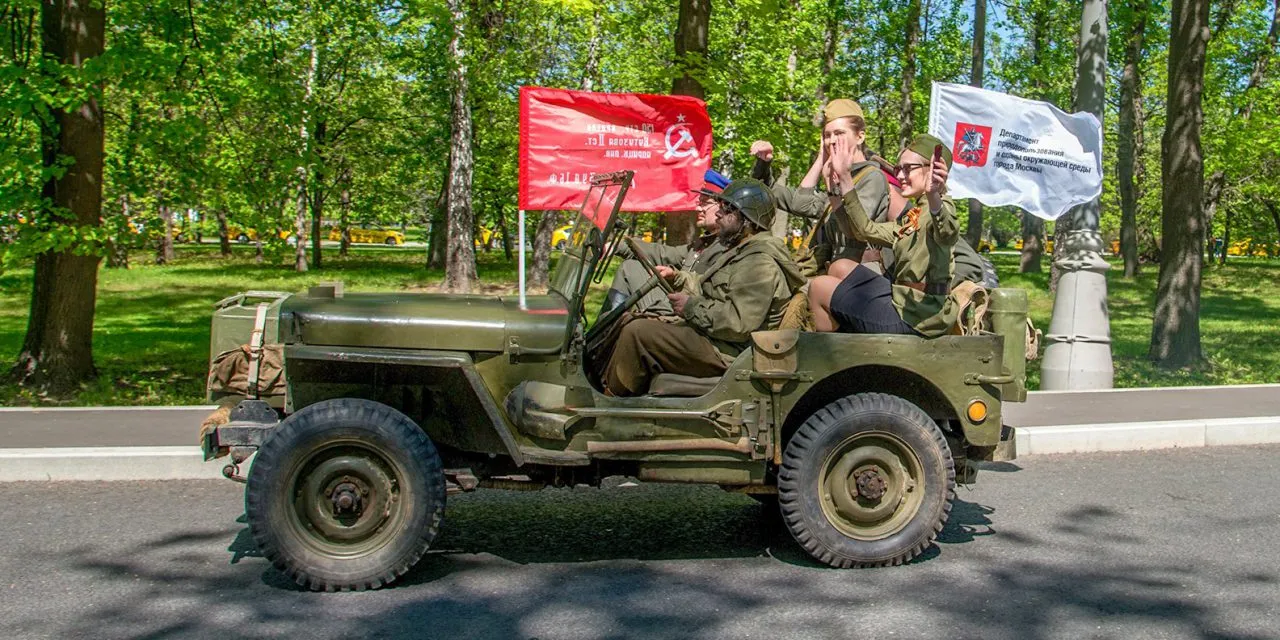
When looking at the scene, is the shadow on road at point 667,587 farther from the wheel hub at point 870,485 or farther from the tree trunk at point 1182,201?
the tree trunk at point 1182,201

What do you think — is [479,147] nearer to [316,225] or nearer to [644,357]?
[316,225]

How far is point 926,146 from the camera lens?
237 inches

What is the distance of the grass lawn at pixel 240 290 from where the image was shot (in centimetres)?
1241

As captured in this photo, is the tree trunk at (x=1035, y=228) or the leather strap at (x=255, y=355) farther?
the tree trunk at (x=1035, y=228)

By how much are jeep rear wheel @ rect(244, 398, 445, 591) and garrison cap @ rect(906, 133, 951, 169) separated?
2883 millimetres

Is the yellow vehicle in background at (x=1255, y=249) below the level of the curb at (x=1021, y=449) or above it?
above

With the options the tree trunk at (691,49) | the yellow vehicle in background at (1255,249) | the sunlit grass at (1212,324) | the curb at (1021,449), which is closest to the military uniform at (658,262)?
the curb at (1021,449)

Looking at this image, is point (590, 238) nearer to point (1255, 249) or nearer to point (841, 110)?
point (841, 110)

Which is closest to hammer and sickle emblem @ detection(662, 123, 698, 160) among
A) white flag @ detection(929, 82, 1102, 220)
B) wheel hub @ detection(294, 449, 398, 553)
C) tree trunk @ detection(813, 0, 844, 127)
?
white flag @ detection(929, 82, 1102, 220)

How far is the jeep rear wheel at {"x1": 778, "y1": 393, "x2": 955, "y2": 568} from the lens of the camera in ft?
18.5

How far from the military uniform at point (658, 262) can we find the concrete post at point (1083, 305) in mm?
4843

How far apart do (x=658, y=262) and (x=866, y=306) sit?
107 inches

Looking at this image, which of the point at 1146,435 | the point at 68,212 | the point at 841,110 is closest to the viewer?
the point at 841,110

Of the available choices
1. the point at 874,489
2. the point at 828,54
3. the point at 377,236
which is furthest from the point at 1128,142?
the point at 377,236
